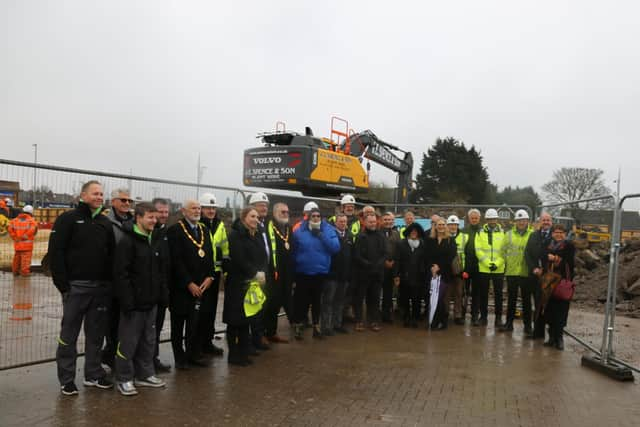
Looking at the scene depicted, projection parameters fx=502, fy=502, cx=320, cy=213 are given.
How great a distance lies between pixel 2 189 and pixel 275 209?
3.33m

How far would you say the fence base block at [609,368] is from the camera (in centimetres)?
598

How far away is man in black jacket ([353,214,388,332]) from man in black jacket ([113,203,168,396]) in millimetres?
3813

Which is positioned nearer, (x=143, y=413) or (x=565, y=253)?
(x=143, y=413)

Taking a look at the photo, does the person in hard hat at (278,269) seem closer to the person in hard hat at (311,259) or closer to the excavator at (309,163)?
the person in hard hat at (311,259)

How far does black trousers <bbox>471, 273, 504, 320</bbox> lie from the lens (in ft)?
28.9

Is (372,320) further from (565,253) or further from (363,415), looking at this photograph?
(363,415)

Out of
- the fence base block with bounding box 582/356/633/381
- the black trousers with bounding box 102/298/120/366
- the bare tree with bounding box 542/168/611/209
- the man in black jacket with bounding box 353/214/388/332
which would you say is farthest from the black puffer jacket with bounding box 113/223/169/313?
the bare tree with bounding box 542/168/611/209

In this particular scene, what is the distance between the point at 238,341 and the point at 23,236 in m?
3.82

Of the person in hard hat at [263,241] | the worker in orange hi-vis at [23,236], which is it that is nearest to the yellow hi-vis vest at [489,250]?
the person in hard hat at [263,241]

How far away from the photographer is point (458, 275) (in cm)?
890

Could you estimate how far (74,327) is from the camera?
491 cm

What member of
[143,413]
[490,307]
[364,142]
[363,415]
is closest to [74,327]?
[143,413]

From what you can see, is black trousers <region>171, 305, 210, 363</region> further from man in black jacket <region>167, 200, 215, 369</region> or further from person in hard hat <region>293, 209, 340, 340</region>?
person in hard hat <region>293, 209, 340, 340</region>

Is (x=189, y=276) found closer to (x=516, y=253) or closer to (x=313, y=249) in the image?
(x=313, y=249)
